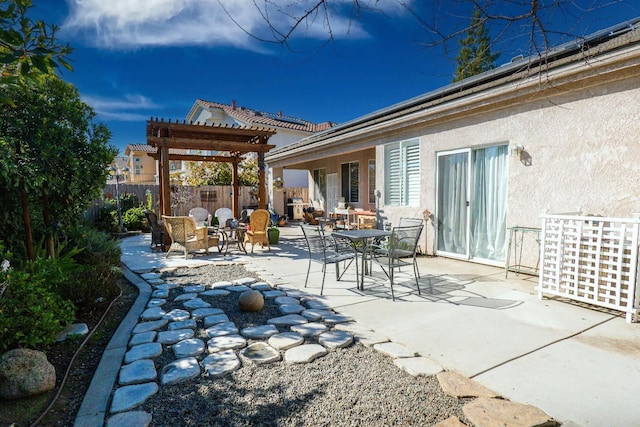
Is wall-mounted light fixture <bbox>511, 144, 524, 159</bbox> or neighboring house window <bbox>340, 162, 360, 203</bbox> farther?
neighboring house window <bbox>340, 162, 360, 203</bbox>

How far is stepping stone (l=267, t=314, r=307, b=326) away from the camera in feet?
12.9

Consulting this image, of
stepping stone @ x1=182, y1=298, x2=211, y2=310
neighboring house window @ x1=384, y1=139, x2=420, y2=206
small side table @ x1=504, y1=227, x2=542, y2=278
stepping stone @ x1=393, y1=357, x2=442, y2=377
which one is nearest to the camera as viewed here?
stepping stone @ x1=393, y1=357, x2=442, y2=377

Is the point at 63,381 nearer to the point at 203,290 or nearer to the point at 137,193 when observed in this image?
the point at 203,290

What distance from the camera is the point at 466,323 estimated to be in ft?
12.6

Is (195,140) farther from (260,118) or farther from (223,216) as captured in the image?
(260,118)

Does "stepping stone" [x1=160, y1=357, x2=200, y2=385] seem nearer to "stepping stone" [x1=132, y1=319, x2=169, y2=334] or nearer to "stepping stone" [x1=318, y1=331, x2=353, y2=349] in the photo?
"stepping stone" [x1=132, y1=319, x2=169, y2=334]

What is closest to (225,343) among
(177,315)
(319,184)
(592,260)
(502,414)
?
(177,315)

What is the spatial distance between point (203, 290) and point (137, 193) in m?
13.2

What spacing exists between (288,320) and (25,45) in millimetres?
3332

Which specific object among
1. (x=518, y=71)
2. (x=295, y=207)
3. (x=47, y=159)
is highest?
(x=518, y=71)

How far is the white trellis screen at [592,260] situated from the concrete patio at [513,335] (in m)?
0.19

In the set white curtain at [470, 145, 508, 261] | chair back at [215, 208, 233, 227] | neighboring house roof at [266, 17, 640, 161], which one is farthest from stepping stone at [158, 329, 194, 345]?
chair back at [215, 208, 233, 227]

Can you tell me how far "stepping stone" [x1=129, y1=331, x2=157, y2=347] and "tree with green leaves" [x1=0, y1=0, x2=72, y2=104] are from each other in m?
2.33

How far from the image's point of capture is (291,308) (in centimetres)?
442
